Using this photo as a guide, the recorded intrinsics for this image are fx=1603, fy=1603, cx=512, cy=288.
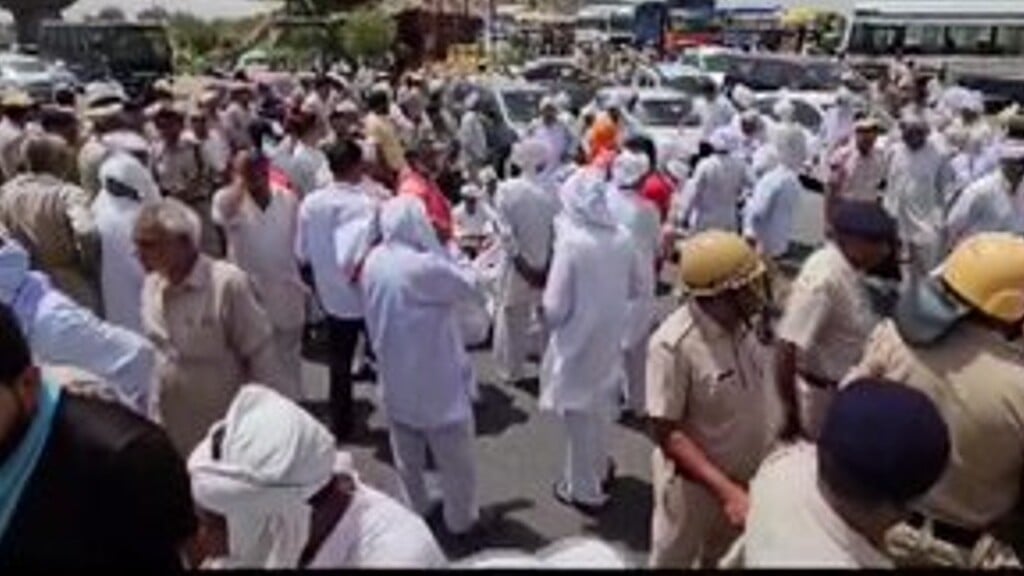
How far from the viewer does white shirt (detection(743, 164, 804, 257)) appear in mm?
12297

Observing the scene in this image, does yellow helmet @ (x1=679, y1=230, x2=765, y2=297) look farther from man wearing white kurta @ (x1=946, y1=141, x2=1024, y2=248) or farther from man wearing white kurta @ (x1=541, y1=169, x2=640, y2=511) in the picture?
man wearing white kurta @ (x1=946, y1=141, x2=1024, y2=248)

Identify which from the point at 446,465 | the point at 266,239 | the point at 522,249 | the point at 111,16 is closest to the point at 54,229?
the point at 266,239

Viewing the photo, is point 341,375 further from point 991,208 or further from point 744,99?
point 744,99

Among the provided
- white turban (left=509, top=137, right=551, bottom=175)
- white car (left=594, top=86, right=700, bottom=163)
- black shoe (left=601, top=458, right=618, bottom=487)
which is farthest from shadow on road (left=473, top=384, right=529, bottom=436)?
white car (left=594, top=86, right=700, bottom=163)

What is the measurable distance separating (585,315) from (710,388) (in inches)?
112

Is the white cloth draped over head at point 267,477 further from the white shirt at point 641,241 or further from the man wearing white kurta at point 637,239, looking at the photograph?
the man wearing white kurta at point 637,239

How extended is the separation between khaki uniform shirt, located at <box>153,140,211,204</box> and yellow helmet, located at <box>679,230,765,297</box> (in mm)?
7338

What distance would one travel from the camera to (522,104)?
2294 cm

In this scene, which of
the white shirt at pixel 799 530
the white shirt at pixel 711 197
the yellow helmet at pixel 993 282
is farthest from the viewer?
the white shirt at pixel 711 197

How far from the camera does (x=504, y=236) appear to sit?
1039 cm

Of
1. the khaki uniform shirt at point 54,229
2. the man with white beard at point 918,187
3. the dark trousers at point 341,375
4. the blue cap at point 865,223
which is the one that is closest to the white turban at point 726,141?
the man with white beard at point 918,187

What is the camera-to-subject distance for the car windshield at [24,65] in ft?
130

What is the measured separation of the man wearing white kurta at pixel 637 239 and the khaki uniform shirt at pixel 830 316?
3.07 m

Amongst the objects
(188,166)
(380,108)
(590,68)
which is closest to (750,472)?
(188,166)
